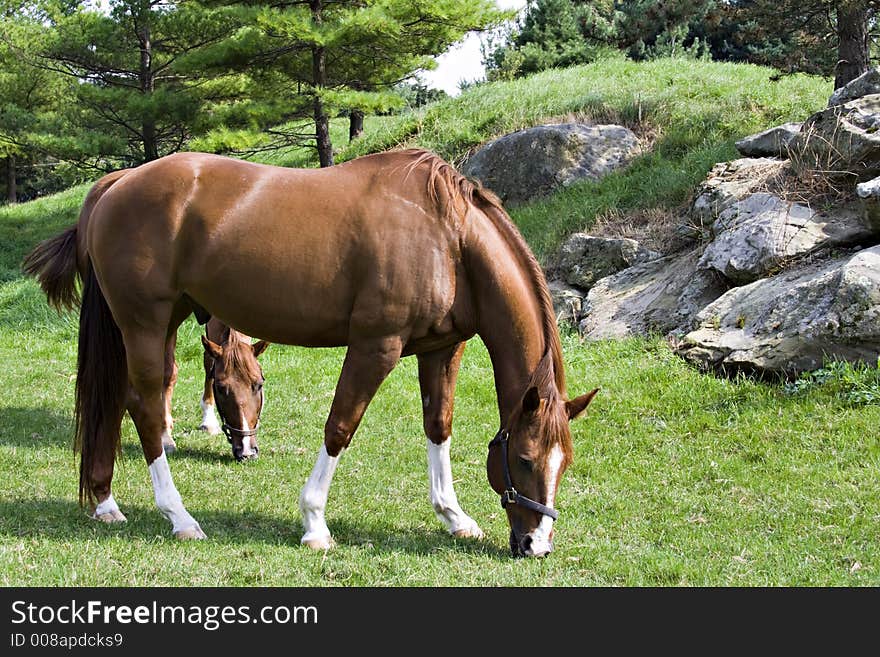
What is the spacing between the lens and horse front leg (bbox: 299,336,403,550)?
471cm

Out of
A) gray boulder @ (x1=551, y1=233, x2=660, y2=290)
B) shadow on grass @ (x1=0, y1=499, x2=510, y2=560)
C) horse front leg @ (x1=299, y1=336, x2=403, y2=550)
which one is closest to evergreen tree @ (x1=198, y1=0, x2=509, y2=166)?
gray boulder @ (x1=551, y1=233, x2=660, y2=290)

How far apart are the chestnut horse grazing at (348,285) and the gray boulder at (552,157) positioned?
8670 millimetres

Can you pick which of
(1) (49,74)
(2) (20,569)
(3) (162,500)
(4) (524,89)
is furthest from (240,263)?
(1) (49,74)

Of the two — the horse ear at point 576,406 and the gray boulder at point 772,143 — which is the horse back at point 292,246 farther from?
the gray boulder at point 772,143

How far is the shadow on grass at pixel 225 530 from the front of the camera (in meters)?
4.81

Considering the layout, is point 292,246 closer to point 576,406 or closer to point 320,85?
point 576,406

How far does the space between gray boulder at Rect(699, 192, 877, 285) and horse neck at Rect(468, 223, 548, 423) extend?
177 inches

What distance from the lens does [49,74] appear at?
2484cm

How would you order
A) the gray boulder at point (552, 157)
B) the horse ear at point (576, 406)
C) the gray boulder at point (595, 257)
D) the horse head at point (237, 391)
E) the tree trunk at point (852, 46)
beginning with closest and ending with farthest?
the horse ear at point (576, 406) < the horse head at point (237, 391) < the gray boulder at point (595, 257) < the tree trunk at point (852, 46) < the gray boulder at point (552, 157)

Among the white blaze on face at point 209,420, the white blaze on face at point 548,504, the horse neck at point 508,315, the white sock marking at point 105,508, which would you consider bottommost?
the white blaze on face at point 209,420

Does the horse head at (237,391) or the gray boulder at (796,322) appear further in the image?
the gray boulder at (796,322)

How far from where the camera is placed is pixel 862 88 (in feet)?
30.1

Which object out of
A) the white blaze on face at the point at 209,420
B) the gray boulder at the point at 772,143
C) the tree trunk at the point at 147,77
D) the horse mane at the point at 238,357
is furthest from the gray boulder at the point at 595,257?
the tree trunk at the point at 147,77

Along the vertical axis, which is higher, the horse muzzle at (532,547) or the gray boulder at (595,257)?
the horse muzzle at (532,547)
